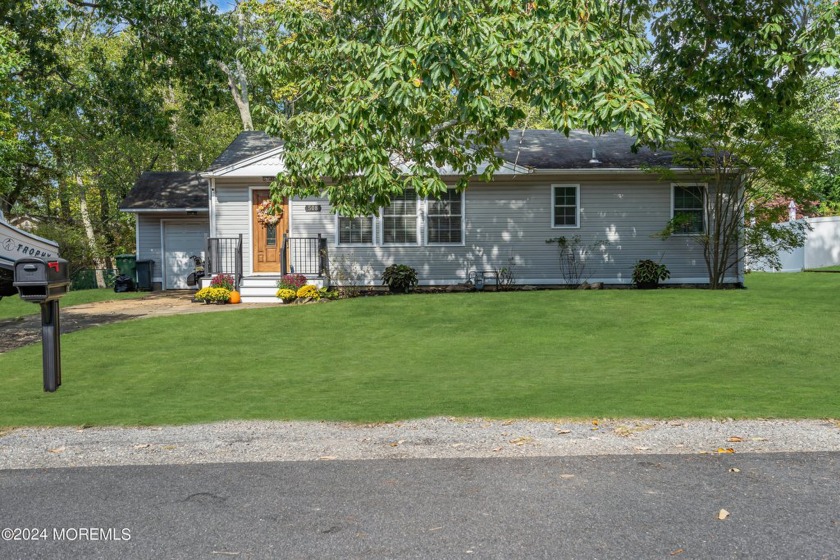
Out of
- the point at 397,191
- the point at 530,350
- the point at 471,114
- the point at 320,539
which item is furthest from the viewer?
the point at 530,350

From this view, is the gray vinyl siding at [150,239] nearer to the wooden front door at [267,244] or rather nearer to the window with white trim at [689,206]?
the wooden front door at [267,244]

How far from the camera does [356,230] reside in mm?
20844

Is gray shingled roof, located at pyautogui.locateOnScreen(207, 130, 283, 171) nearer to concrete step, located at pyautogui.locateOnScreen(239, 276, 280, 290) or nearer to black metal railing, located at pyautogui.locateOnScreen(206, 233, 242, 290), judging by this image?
black metal railing, located at pyautogui.locateOnScreen(206, 233, 242, 290)

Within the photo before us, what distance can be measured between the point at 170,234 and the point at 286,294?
345 inches

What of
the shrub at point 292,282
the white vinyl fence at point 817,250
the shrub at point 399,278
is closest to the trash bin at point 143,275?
the shrub at point 292,282

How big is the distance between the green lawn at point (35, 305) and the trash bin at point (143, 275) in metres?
0.87

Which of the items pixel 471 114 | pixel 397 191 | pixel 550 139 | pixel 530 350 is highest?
pixel 550 139

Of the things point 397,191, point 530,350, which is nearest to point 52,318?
point 397,191

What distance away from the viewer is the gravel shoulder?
215 inches

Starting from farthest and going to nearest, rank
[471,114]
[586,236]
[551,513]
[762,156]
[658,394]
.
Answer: [586,236]
[762,156]
[471,114]
[658,394]
[551,513]

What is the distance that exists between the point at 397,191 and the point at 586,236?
10994 millimetres

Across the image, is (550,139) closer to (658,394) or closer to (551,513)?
(658,394)

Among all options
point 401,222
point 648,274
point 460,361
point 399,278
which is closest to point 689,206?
point 648,274

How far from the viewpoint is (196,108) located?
19.0 meters
